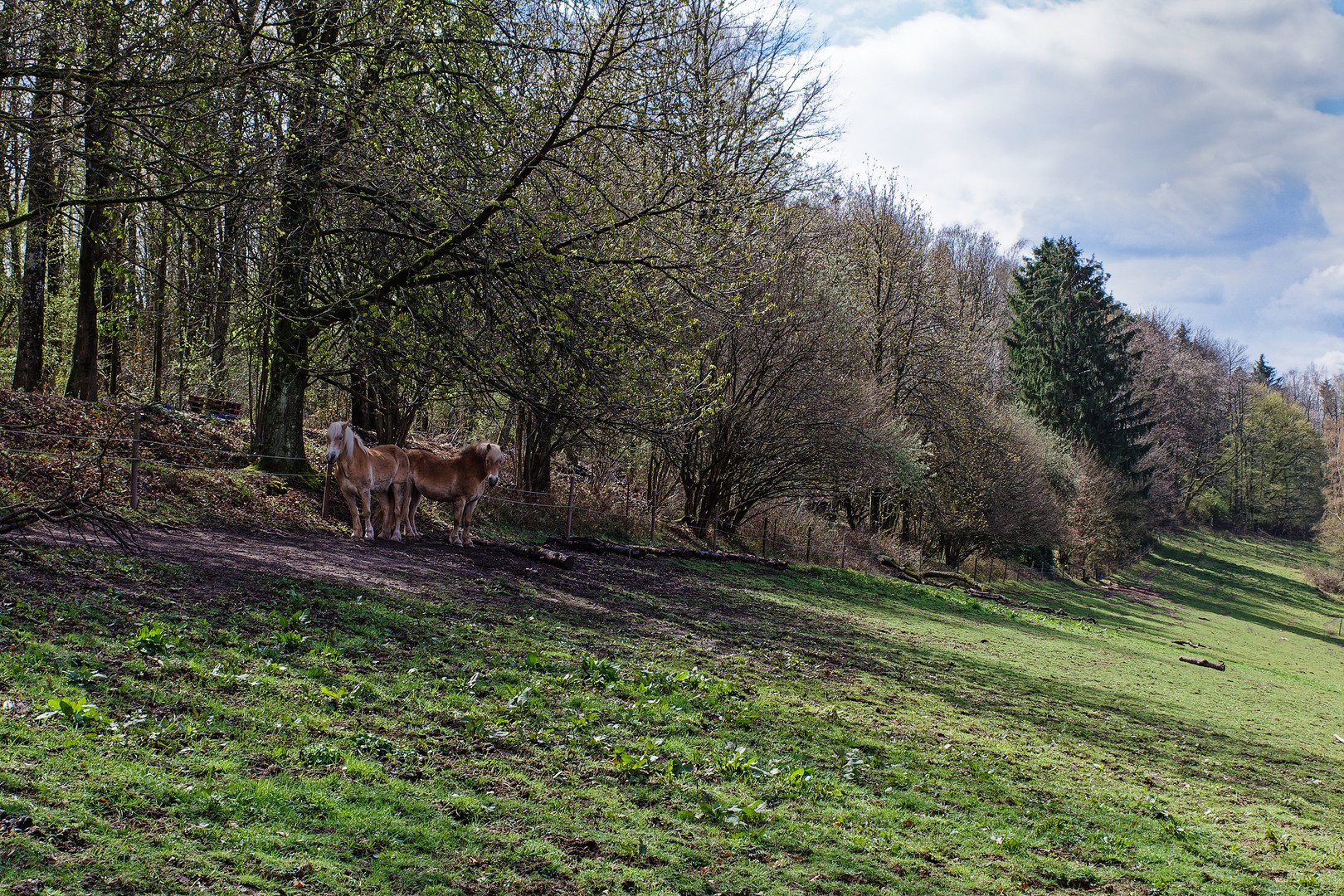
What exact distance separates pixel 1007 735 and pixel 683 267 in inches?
296

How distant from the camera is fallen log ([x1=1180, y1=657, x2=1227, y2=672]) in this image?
733 inches

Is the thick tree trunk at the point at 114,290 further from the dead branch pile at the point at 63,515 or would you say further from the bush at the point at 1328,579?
the bush at the point at 1328,579

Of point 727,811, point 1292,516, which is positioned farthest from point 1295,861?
point 1292,516

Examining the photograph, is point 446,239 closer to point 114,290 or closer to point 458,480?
point 458,480

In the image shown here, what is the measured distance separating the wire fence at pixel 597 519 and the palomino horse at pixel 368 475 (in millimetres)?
1231

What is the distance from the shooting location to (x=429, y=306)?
12547 mm

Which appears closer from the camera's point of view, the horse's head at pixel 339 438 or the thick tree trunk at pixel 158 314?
the horse's head at pixel 339 438

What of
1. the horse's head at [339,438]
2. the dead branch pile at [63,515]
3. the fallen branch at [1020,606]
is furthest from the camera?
the fallen branch at [1020,606]

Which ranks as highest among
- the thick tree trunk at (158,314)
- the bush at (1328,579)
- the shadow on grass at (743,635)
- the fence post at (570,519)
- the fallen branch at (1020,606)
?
the thick tree trunk at (158,314)

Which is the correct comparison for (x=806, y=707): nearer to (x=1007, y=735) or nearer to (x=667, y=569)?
(x=1007, y=735)

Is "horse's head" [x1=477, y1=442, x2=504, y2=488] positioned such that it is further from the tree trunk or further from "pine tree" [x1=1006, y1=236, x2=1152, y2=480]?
"pine tree" [x1=1006, y1=236, x2=1152, y2=480]

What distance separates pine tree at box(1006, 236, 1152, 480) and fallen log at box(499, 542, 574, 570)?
1666 inches

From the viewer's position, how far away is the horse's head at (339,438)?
13000mm

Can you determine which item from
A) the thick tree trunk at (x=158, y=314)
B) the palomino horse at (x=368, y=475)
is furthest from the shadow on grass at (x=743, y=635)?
the thick tree trunk at (x=158, y=314)
